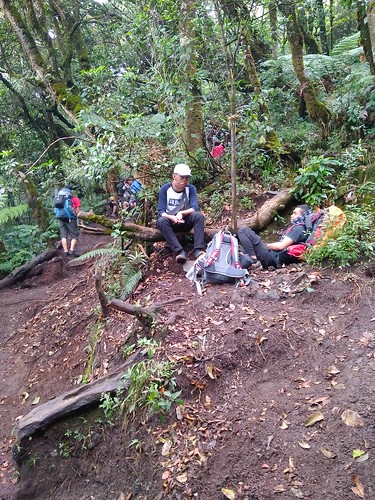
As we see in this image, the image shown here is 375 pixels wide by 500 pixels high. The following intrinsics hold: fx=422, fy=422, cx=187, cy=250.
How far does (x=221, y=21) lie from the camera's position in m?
5.48

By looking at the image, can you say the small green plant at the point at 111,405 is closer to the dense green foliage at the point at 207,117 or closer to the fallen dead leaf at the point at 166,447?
the fallen dead leaf at the point at 166,447

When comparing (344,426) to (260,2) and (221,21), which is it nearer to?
(221,21)

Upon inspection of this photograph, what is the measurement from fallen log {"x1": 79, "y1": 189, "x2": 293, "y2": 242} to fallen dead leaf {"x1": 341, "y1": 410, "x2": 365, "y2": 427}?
3616 mm

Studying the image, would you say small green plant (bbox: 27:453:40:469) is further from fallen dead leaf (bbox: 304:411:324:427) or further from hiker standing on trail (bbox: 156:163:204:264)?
hiker standing on trail (bbox: 156:163:204:264)

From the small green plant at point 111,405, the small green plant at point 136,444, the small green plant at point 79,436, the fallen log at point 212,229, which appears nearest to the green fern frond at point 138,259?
the fallen log at point 212,229

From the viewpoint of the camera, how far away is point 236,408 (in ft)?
11.8

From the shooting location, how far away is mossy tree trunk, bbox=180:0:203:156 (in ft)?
21.1

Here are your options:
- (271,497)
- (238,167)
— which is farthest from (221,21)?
(271,497)

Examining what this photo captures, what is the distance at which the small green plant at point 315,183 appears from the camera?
21.6 feet

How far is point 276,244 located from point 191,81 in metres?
3.35

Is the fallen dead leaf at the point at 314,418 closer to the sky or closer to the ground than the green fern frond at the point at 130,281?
closer to the ground

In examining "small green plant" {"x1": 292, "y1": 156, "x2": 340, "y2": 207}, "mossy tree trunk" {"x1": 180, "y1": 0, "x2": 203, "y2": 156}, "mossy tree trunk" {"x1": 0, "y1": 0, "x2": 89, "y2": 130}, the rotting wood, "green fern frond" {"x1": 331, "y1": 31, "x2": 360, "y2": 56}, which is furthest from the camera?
"green fern frond" {"x1": 331, "y1": 31, "x2": 360, "y2": 56}

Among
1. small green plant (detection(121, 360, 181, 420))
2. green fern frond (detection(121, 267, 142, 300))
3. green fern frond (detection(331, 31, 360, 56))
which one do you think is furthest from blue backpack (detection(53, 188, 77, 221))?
green fern frond (detection(331, 31, 360, 56))

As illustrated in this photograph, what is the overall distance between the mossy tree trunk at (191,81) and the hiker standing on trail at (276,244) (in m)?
2.43
